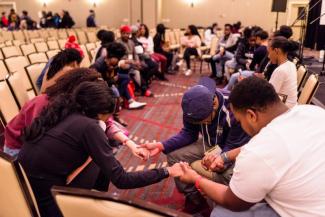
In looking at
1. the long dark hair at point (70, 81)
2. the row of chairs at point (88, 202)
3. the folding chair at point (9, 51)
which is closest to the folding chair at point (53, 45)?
the folding chair at point (9, 51)

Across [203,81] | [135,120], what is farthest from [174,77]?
[203,81]

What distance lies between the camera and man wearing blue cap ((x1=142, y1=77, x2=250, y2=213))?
2164 mm

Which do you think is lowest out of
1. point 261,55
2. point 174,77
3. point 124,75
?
point 174,77

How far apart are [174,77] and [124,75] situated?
10.1 feet

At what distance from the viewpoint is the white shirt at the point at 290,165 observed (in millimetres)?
1223

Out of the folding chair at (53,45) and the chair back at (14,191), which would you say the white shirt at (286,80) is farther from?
the folding chair at (53,45)

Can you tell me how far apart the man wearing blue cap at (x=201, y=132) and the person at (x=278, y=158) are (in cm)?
71

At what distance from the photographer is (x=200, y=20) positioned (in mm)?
15438

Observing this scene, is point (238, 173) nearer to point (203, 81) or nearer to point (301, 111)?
point (301, 111)

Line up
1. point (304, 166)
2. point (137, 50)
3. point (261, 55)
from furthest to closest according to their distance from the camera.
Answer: point (137, 50) < point (261, 55) < point (304, 166)

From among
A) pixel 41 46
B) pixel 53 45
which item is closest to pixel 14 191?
pixel 41 46

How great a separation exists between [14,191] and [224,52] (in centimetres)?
648

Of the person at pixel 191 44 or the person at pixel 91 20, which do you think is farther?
the person at pixel 91 20

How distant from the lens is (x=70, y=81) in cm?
215
